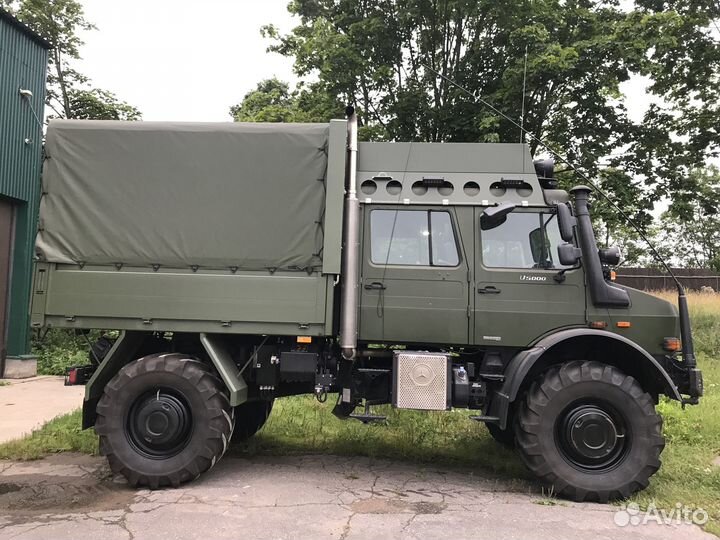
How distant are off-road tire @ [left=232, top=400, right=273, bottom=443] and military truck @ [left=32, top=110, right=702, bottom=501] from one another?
112 centimetres

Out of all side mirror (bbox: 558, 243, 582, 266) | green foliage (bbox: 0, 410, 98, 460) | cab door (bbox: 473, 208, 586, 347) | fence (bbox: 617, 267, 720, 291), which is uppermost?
fence (bbox: 617, 267, 720, 291)

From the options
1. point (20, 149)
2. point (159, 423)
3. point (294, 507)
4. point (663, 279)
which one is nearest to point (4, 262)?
point (20, 149)

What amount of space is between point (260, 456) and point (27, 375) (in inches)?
283

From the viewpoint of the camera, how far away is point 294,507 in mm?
4293

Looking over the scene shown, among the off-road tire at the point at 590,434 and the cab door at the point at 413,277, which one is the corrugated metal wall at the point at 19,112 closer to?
the cab door at the point at 413,277

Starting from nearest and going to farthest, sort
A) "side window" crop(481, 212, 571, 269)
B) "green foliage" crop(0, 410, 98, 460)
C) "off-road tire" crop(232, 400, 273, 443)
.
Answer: "side window" crop(481, 212, 571, 269), "green foliage" crop(0, 410, 98, 460), "off-road tire" crop(232, 400, 273, 443)

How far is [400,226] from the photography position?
501cm

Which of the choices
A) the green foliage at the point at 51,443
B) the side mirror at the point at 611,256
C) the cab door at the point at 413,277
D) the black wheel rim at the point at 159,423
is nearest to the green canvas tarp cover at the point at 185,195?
the cab door at the point at 413,277

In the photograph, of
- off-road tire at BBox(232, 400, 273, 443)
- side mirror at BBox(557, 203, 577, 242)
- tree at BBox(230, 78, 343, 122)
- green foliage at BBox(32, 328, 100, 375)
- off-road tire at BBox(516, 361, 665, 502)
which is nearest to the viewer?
off-road tire at BBox(516, 361, 665, 502)

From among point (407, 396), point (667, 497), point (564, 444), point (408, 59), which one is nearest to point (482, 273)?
point (407, 396)

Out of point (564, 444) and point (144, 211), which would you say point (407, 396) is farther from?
point (144, 211)

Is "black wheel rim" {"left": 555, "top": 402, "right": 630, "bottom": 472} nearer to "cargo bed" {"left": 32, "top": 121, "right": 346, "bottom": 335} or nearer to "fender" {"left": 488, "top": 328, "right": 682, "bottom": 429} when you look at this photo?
"fender" {"left": 488, "top": 328, "right": 682, "bottom": 429}

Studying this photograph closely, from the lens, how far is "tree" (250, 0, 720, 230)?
1084 cm

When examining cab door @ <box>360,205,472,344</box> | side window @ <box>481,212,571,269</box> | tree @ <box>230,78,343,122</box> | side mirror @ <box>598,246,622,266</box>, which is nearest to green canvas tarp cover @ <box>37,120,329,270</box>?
cab door @ <box>360,205,472,344</box>
